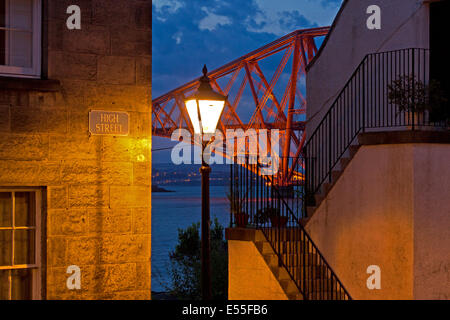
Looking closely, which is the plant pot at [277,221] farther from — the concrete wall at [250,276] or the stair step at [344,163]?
the stair step at [344,163]

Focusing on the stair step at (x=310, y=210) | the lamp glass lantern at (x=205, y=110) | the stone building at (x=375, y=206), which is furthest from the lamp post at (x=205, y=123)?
the stair step at (x=310, y=210)

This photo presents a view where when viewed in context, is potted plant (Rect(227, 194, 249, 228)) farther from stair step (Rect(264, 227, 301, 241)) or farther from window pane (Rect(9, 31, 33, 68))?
window pane (Rect(9, 31, 33, 68))

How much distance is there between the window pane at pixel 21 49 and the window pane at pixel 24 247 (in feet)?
6.04

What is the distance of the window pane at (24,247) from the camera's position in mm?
6359

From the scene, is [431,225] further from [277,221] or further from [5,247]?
[5,247]

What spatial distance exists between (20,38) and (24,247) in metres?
2.29

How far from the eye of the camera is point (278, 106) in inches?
2372

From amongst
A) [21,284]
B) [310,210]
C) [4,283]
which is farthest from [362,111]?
[4,283]

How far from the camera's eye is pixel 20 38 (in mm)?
6484

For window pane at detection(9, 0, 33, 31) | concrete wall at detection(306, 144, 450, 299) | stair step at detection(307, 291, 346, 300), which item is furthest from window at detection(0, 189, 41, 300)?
concrete wall at detection(306, 144, 450, 299)

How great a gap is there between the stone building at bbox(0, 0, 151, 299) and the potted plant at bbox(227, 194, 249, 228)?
15.1 feet

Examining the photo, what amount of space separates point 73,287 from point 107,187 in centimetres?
117
